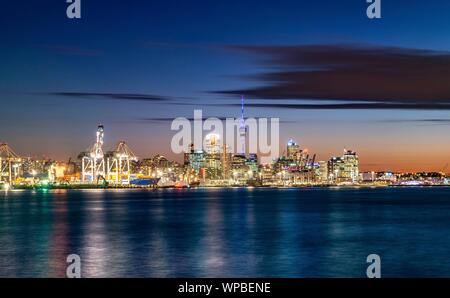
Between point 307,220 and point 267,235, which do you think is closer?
point 267,235

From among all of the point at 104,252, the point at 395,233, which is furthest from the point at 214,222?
the point at 104,252

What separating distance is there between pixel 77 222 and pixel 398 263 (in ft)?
134

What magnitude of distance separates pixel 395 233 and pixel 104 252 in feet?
92.3

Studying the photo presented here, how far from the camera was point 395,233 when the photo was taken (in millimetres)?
56906
